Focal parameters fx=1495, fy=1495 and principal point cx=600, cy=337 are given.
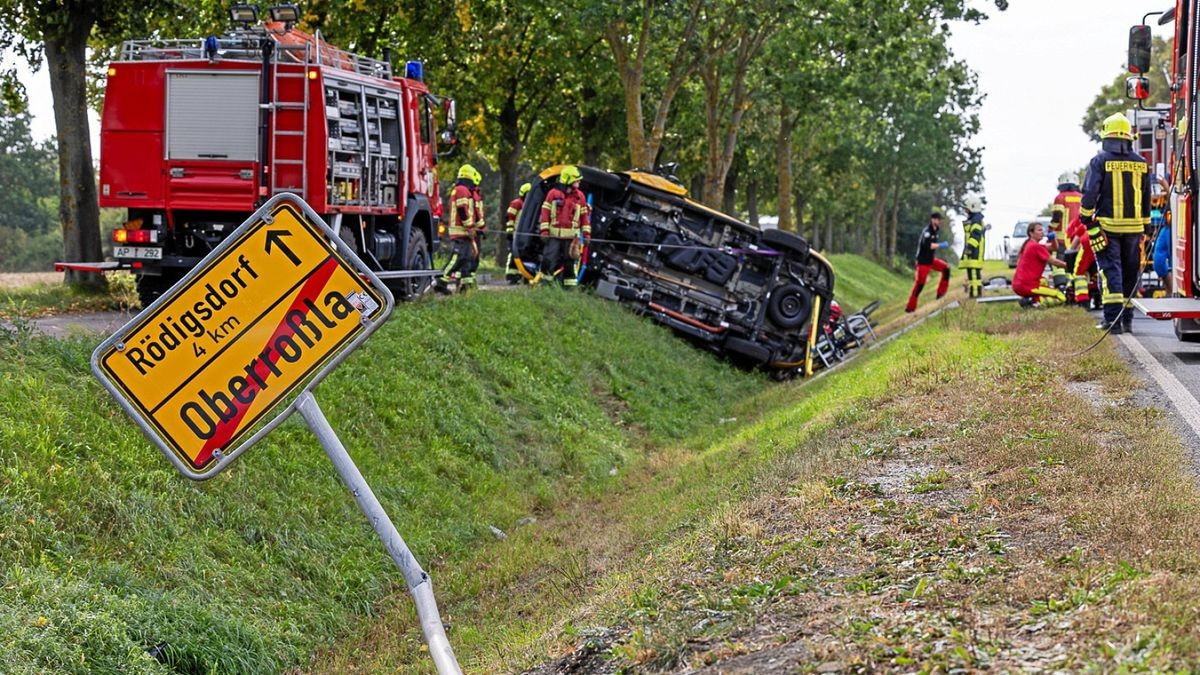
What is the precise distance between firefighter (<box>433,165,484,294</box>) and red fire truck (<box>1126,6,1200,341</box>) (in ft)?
32.7

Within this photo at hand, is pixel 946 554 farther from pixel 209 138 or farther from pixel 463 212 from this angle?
pixel 463 212

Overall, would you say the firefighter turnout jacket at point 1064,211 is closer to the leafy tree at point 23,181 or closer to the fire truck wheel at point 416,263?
the fire truck wheel at point 416,263

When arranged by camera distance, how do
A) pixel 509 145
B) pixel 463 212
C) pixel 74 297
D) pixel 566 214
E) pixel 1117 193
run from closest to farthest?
pixel 1117 193, pixel 74 297, pixel 463 212, pixel 566 214, pixel 509 145

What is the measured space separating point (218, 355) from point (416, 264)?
14.7 meters

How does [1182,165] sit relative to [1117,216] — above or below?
above

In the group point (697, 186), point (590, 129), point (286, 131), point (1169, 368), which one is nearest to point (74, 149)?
point (286, 131)

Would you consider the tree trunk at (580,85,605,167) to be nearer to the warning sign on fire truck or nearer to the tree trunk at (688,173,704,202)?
the tree trunk at (688,173,704,202)

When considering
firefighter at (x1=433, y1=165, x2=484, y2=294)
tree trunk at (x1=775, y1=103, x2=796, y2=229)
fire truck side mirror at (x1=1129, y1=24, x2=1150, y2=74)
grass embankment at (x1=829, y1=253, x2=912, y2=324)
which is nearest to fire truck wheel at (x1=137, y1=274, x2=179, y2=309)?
firefighter at (x1=433, y1=165, x2=484, y2=294)

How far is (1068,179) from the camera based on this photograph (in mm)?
22922

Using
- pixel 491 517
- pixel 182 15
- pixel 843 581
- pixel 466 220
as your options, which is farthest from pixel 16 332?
pixel 182 15

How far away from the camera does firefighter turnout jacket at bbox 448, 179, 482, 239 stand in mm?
20953

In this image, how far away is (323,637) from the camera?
8852 millimetres

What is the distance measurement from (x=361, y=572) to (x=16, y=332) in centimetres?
312

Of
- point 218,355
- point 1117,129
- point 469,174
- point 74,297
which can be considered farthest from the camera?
point 469,174
